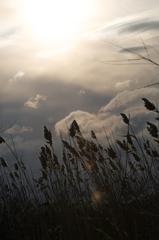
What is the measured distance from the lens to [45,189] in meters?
8.52

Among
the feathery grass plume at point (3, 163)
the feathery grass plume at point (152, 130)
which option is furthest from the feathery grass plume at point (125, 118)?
the feathery grass plume at point (3, 163)

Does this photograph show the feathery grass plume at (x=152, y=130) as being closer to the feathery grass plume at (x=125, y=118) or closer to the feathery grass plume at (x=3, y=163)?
the feathery grass plume at (x=125, y=118)

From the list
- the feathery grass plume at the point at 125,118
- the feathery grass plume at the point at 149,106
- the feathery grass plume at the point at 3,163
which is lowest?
the feathery grass plume at the point at 149,106

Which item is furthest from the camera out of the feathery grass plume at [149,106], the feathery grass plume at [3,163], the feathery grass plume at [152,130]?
the feathery grass plume at [3,163]

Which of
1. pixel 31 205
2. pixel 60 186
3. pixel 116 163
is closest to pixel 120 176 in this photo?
pixel 116 163

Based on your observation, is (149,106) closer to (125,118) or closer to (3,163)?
(125,118)

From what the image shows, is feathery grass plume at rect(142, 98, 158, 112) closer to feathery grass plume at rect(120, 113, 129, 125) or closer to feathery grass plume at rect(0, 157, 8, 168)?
feathery grass plume at rect(120, 113, 129, 125)

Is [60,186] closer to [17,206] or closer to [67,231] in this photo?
[67,231]

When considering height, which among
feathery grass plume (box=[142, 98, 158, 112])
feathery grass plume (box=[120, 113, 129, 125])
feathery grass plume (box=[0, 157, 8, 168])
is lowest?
feathery grass plume (box=[142, 98, 158, 112])

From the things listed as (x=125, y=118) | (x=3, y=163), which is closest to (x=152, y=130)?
(x=125, y=118)

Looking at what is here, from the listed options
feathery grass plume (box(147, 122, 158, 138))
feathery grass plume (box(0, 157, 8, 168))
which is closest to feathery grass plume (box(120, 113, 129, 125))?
feathery grass plume (box(147, 122, 158, 138))

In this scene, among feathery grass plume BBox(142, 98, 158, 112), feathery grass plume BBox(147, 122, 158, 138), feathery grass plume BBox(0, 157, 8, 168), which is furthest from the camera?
feathery grass plume BBox(0, 157, 8, 168)

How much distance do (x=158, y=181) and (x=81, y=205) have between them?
3.83ft

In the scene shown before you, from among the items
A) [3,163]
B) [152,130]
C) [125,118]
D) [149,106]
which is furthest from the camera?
[3,163]
